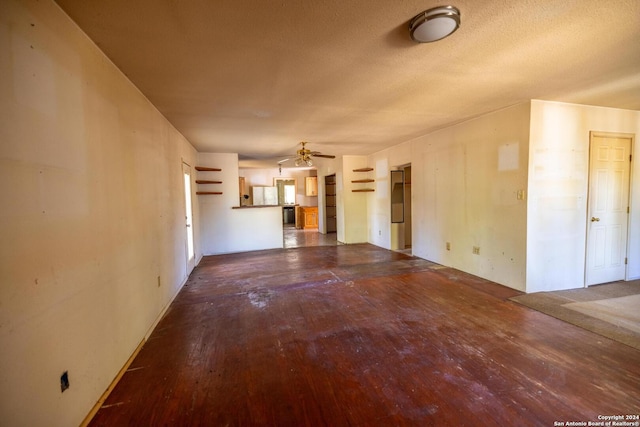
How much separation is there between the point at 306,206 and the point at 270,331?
8502 mm

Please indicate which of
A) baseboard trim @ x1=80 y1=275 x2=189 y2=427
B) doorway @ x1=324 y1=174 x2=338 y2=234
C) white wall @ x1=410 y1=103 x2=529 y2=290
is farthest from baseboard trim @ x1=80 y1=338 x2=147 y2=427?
doorway @ x1=324 y1=174 x2=338 y2=234

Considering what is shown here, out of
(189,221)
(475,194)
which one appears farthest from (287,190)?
(475,194)

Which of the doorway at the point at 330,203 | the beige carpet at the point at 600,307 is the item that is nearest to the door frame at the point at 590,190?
the beige carpet at the point at 600,307

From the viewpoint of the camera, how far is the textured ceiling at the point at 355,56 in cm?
149

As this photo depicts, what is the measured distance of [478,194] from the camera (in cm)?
379

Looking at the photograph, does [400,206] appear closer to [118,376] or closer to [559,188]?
[559,188]

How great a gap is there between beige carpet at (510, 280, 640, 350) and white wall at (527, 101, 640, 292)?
0.21m

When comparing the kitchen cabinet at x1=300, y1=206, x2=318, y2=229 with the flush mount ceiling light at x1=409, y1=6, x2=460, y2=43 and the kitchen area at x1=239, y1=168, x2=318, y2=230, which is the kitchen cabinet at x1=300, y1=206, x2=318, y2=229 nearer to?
the kitchen area at x1=239, y1=168, x2=318, y2=230

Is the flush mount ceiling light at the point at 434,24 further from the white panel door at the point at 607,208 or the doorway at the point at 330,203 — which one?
Answer: the doorway at the point at 330,203

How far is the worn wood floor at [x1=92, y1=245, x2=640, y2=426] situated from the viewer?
149 cm

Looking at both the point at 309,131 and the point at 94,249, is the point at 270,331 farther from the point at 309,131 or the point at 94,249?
the point at 309,131

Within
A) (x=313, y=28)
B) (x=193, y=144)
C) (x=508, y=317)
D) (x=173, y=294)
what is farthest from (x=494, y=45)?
(x=193, y=144)

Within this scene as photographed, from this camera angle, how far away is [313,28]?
163 cm

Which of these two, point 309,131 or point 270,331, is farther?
point 309,131
